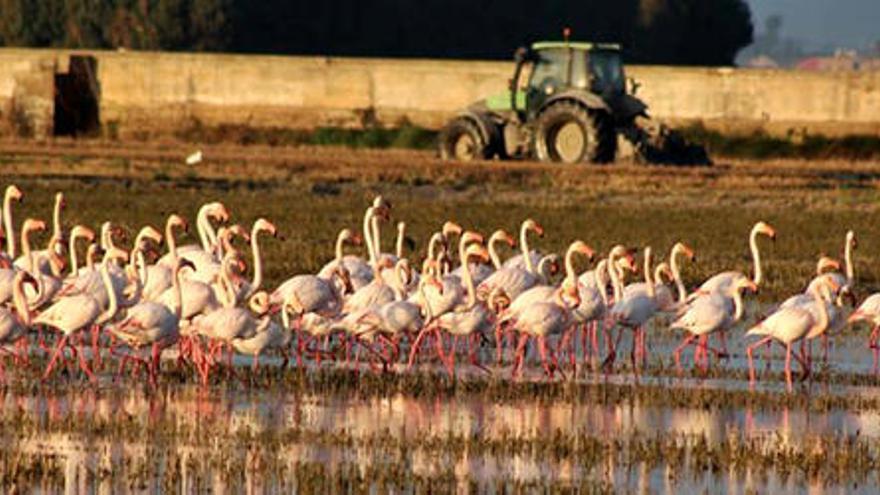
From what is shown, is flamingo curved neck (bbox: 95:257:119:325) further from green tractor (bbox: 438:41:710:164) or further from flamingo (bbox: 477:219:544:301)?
green tractor (bbox: 438:41:710:164)

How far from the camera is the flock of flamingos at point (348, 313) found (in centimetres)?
1806

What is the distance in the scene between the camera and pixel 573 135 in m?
47.9

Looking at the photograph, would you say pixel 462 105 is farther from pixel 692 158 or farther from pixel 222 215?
pixel 222 215

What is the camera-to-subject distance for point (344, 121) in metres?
61.6

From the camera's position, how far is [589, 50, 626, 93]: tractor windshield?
159ft

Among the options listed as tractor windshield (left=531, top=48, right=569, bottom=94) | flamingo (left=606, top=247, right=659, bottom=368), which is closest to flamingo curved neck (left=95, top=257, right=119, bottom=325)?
flamingo (left=606, top=247, right=659, bottom=368)

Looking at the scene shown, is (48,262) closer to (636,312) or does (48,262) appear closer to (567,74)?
(636,312)

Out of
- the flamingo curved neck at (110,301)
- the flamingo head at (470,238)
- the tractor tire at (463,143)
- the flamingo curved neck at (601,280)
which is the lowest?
the flamingo curved neck at (110,301)

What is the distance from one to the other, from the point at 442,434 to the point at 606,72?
110 feet

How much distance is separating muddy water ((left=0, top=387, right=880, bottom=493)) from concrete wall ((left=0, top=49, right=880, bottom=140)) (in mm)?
41564

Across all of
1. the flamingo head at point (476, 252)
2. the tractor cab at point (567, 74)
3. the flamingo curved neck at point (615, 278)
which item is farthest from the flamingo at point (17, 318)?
the tractor cab at point (567, 74)

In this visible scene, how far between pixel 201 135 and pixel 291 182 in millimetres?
21714

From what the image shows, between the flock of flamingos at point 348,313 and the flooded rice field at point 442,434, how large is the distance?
1.24 ft

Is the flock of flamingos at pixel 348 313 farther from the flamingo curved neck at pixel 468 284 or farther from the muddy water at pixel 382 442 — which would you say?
the muddy water at pixel 382 442
